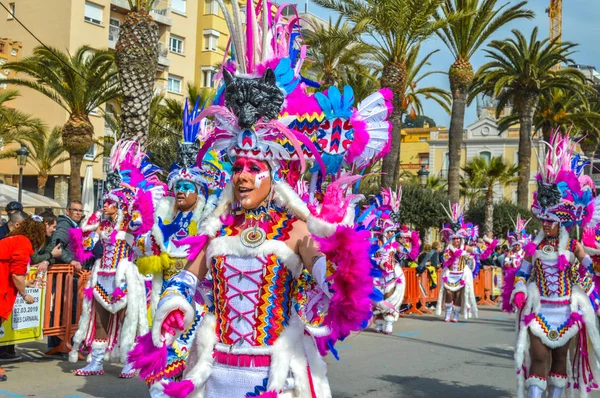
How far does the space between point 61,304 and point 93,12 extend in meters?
31.1

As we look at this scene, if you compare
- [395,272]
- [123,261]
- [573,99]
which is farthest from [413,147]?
[123,261]

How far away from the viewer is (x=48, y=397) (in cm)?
755

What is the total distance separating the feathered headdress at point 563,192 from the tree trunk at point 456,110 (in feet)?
59.8

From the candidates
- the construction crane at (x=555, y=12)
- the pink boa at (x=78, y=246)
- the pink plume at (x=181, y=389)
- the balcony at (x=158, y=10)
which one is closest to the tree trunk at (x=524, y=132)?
the balcony at (x=158, y=10)

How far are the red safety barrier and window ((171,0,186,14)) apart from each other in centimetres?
3571

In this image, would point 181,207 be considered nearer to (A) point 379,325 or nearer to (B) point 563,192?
(B) point 563,192

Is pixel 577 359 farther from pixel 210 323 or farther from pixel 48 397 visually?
pixel 48 397

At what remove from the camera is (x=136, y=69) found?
A: 1554 cm

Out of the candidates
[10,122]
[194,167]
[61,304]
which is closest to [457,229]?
[61,304]

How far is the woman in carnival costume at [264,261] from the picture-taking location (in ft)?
12.5

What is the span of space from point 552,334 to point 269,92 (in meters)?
4.40

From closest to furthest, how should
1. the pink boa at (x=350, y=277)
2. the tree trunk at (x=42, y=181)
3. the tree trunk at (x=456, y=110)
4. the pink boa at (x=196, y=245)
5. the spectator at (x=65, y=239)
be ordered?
the pink boa at (x=350, y=277)
the pink boa at (x=196, y=245)
the spectator at (x=65, y=239)
the tree trunk at (x=456, y=110)
the tree trunk at (x=42, y=181)

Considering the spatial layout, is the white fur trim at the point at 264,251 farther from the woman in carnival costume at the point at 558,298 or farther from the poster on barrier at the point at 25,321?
the poster on barrier at the point at 25,321

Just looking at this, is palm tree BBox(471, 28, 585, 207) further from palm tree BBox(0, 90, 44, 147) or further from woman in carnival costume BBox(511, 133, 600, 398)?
woman in carnival costume BBox(511, 133, 600, 398)
